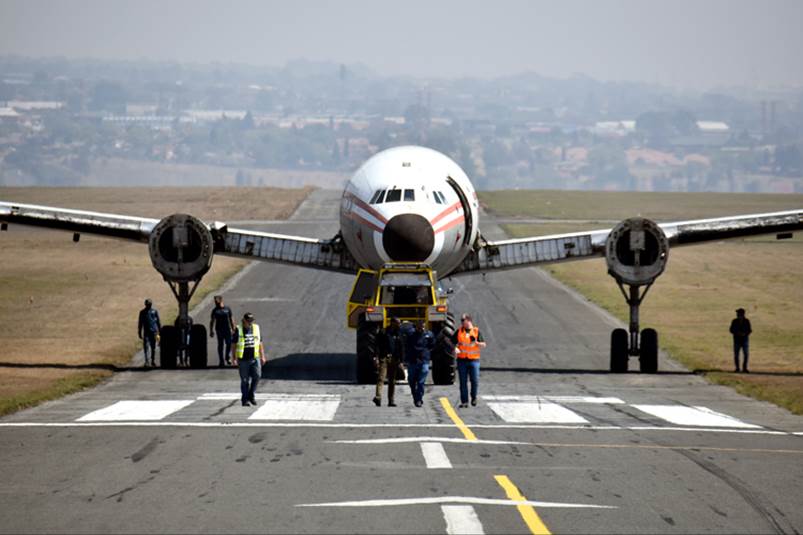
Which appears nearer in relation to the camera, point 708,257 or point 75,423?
point 75,423

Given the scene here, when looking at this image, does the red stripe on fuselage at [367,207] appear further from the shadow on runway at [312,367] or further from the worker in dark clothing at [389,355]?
the worker in dark clothing at [389,355]

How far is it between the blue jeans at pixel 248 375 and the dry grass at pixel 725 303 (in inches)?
443

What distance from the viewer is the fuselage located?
34000mm

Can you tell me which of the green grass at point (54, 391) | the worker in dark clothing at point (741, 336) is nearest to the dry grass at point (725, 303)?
the worker in dark clothing at point (741, 336)

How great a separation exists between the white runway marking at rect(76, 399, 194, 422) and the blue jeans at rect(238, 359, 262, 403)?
1.25 metres

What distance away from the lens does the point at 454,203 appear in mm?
35938

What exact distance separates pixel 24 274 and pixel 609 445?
5146cm

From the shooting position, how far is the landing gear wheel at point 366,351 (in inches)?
1324

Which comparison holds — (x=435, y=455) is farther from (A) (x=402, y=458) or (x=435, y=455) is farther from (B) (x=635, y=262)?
(B) (x=635, y=262)

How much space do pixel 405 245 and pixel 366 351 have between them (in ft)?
8.93

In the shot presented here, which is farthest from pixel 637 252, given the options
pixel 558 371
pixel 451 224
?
pixel 451 224

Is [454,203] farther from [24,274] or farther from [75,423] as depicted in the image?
[24,274]

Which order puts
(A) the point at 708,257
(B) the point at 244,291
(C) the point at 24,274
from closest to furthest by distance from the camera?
(B) the point at 244,291, (C) the point at 24,274, (A) the point at 708,257

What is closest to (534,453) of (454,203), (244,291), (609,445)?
(609,445)
